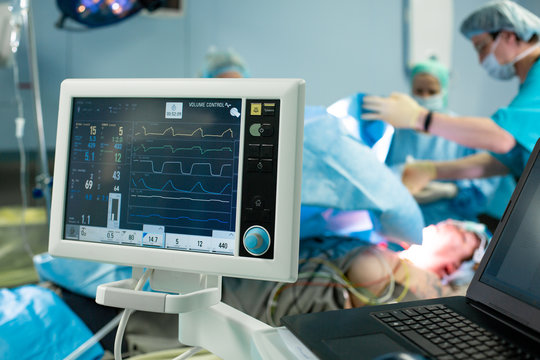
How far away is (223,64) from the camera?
1.54 meters

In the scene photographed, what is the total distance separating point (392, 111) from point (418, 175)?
0.59ft

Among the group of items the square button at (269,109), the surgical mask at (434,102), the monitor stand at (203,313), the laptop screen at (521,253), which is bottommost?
the monitor stand at (203,313)

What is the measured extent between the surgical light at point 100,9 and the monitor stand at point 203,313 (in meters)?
1.04

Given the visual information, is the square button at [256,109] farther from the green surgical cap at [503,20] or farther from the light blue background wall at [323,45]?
the green surgical cap at [503,20]

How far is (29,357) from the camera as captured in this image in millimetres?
783

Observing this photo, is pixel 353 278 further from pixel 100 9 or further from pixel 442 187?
pixel 100 9

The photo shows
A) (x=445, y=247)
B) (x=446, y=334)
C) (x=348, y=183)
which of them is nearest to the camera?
(x=446, y=334)

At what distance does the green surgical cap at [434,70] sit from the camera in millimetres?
1196

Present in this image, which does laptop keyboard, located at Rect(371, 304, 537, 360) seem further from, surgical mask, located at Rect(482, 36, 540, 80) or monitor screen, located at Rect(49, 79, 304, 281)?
surgical mask, located at Rect(482, 36, 540, 80)

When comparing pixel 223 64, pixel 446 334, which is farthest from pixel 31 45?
pixel 446 334

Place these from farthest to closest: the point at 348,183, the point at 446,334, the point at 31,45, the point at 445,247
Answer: the point at 31,45 < the point at 445,247 < the point at 348,183 < the point at 446,334

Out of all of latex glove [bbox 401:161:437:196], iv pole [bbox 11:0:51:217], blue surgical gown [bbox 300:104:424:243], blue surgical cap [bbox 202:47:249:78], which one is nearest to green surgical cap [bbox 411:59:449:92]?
latex glove [bbox 401:161:437:196]

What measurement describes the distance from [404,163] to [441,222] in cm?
17

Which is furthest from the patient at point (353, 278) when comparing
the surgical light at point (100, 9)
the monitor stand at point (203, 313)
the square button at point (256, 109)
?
the surgical light at point (100, 9)
